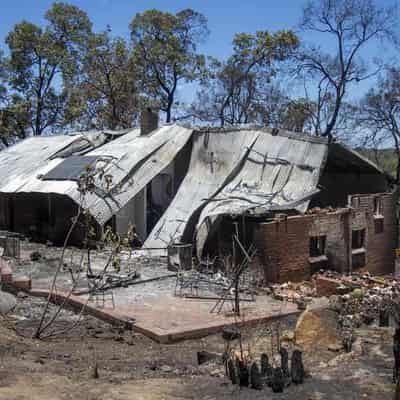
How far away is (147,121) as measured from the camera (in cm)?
2070

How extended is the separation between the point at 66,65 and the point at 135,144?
14.7 m

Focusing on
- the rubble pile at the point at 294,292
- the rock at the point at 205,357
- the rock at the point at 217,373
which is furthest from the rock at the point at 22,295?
the rock at the point at 217,373

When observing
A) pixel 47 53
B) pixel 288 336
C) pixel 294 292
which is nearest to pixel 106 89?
pixel 47 53

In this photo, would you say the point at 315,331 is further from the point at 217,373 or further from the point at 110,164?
the point at 110,164

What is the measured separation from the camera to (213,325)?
9.45 meters

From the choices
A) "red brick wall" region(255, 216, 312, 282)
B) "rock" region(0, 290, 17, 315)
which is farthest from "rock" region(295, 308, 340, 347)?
"red brick wall" region(255, 216, 312, 282)

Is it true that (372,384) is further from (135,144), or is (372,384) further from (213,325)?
(135,144)

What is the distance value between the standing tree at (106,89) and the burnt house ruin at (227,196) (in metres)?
10.6

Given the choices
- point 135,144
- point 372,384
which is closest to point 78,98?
point 135,144

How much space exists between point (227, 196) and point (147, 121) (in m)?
5.86

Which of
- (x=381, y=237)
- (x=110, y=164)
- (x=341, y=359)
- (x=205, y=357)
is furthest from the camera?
(x=110, y=164)

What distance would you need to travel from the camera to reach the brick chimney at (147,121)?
20.7 metres

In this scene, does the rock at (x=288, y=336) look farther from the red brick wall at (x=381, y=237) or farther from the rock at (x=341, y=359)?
the red brick wall at (x=381, y=237)

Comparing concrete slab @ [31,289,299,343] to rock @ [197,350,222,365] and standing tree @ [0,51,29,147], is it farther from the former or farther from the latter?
standing tree @ [0,51,29,147]
